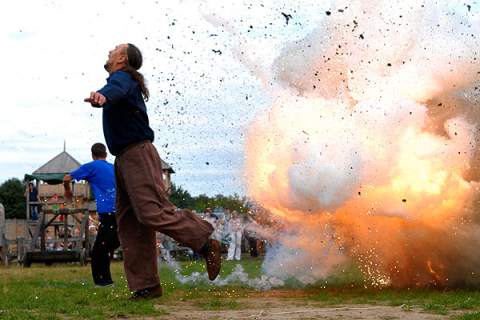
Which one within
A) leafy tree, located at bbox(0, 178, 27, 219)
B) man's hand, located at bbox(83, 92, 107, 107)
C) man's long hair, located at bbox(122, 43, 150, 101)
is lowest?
Result: man's hand, located at bbox(83, 92, 107, 107)

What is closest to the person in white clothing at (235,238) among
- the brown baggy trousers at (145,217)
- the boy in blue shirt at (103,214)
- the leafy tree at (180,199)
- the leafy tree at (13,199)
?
the leafy tree at (180,199)

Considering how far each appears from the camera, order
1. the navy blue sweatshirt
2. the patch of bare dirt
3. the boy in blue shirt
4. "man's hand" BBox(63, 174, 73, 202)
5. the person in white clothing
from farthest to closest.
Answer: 1. the person in white clothing
2. the boy in blue shirt
3. "man's hand" BBox(63, 174, 73, 202)
4. the navy blue sweatshirt
5. the patch of bare dirt

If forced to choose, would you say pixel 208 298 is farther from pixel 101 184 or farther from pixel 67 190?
pixel 101 184

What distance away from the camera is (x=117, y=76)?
5523 mm

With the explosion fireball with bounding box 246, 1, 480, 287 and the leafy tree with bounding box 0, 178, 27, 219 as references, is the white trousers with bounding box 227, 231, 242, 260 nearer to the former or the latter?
the explosion fireball with bounding box 246, 1, 480, 287

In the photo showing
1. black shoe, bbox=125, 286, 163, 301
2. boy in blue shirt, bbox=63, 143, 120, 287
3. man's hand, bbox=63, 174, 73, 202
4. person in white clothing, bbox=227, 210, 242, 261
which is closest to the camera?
black shoe, bbox=125, 286, 163, 301

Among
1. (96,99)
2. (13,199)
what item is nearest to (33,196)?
(96,99)

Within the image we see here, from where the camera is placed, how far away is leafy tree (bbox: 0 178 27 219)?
74.5 meters

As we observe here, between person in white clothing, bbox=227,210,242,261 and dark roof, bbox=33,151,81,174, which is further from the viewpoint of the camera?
dark roof, bbox=33,151,81,174

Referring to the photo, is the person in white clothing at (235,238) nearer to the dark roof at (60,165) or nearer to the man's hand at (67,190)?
the man's hand at (67,190)

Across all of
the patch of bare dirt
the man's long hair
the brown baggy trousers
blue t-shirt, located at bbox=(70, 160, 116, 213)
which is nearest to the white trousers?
blue t-shirt, located at bbox=(70, 160, 116, 213)

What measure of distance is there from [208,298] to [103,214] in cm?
219

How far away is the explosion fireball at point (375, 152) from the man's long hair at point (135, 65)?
7.66ft

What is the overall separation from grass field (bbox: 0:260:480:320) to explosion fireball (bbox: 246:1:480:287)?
0.44m
